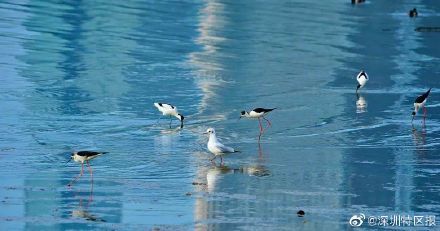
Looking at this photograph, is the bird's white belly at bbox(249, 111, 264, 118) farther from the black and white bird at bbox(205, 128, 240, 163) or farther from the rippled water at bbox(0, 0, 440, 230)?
the black and white bird at bbox(205, 128, 240, 163)

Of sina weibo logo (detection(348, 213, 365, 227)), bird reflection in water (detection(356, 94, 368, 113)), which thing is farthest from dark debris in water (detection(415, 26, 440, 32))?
sina weibo logo (detection(348, 213, 365, 227))

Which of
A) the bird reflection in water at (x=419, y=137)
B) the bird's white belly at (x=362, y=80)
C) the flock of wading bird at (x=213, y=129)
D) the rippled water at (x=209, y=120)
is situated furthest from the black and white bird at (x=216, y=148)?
the bird's white belly at (x=362, y=80)

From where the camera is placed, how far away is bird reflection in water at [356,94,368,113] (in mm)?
23234

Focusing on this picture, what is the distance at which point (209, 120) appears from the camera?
21.8 meters

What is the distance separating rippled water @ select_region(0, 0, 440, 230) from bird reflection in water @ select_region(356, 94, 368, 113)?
12cm

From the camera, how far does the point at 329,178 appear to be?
1681 cm

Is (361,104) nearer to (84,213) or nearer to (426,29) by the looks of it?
(84,213)

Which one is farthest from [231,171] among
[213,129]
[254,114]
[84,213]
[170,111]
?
[170,111]

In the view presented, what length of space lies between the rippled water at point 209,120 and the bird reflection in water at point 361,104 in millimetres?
118

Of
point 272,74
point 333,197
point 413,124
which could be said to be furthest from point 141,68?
point 333,197

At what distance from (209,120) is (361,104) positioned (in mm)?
3645

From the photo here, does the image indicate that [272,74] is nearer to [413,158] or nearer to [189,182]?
[413,158]

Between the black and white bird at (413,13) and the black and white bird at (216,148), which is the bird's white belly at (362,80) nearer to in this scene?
the black and white bird at (216,148)

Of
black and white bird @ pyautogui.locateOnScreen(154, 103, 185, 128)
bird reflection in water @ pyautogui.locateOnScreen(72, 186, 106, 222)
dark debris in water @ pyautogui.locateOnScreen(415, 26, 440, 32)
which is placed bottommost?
bird reflection in water @ pyautogui.locateOnScreen(72, 186, 106, 222)
